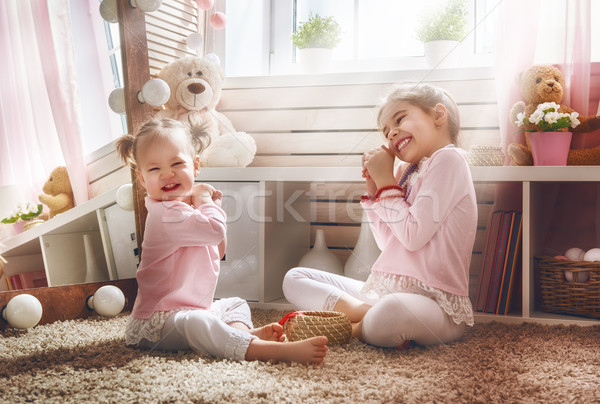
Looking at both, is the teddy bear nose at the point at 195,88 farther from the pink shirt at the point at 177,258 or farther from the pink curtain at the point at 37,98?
the pink shirt at the point at 177,258

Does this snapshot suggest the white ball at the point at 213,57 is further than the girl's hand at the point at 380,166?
Yes

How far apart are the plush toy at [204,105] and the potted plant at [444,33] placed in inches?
28.4

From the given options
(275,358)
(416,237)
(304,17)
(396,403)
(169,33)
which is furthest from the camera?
(304,17)

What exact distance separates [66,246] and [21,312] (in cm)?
25

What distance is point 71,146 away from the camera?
1.46 metres

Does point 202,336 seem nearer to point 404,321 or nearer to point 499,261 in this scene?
point 404,321

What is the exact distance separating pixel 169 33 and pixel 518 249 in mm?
1379

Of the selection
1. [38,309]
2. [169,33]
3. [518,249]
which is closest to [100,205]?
[38,309]

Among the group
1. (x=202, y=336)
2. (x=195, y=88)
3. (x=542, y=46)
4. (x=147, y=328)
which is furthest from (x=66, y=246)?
(x=542, y=46)

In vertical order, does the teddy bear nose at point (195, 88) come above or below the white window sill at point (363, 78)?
below

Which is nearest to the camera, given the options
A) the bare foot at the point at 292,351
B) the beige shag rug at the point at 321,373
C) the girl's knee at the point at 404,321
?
the beige shag rug at the point at 321,373

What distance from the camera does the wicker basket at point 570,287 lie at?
137 centimetres

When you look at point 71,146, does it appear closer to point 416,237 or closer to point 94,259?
point 94,259

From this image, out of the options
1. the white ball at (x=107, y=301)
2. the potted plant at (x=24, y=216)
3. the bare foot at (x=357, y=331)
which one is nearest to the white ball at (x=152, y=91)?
the potted plant at (x=24, y=216)
